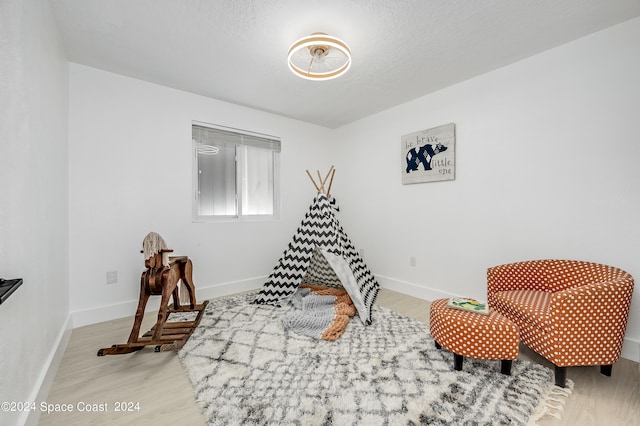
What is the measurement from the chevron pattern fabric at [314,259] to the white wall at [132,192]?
0.60 metres

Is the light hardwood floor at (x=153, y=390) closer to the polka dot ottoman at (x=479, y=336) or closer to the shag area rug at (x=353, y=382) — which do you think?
the shag area rug at (x=353, y=382)

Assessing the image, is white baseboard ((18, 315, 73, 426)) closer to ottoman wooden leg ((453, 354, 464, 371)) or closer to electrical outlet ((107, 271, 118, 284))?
electrical outlet ((107, 271, 118, 284))

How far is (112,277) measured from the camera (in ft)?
8.44

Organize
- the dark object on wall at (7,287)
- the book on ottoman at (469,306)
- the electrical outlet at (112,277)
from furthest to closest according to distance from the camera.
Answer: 1. the electrical outlet at (112,277)
2. the book on ottoman at (469,306)
3. the dark object on wall at (7,287)

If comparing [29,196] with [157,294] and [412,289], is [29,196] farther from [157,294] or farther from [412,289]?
[412,289]

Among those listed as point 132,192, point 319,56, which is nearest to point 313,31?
point 319,56

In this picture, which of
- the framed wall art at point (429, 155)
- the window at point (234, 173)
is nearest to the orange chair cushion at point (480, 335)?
the framed wall art at point (429, 155)

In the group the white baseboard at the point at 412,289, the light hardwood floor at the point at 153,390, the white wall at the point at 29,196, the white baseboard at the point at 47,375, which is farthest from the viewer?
the white baseboard at the point at 412,289

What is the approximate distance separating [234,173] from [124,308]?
183cm

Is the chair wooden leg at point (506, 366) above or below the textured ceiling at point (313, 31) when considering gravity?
below

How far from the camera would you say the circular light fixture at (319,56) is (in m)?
1.88

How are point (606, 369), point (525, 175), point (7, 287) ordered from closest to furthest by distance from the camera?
point (7, 287) < point (606, 369) < point (525, 175)

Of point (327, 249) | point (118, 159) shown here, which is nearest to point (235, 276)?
point (327, 249)

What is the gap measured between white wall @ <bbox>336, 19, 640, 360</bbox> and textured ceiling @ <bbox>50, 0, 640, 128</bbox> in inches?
10.2
